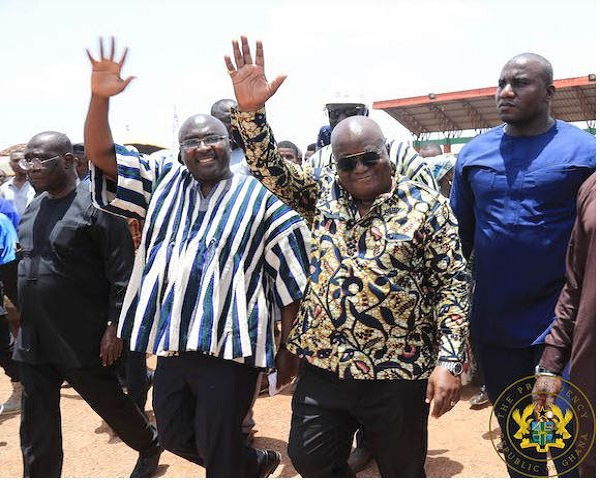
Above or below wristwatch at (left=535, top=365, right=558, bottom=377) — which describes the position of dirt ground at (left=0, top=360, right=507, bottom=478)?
below

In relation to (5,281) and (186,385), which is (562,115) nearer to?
(5,281)

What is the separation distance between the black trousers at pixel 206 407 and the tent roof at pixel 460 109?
15.7 metres

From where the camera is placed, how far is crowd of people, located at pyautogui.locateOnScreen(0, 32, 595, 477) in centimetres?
270

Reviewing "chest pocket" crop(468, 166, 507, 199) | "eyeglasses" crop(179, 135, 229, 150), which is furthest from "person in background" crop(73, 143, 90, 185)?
"chest pocket" crop(468, 166, 507, 199)

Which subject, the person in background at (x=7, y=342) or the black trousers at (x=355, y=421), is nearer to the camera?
the black trousers at (x=355, y=421)

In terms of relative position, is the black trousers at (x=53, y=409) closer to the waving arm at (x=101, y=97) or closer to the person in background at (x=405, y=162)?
the waving arm at (x=101, y=97)

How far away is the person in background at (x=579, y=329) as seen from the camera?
2408mm

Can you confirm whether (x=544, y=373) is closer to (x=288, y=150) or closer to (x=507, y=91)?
(x=507, y=91)

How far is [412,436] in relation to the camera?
2812 mm

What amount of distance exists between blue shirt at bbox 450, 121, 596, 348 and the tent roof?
14868 millimetres

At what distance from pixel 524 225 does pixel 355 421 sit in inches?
45.8

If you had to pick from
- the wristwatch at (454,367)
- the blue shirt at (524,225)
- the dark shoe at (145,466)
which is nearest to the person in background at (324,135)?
the blue shirt at (524,225)

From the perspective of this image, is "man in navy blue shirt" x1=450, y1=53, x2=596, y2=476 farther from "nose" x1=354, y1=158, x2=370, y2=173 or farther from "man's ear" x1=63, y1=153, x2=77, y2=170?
"man's ear" x1=63, y1=153, x2=77, y2=170

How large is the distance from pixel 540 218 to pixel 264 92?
53.4 inches
